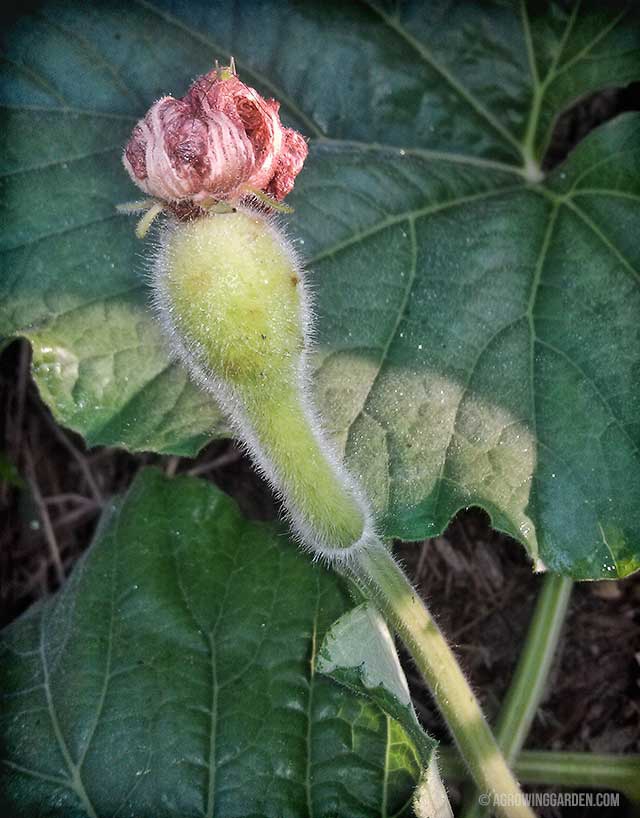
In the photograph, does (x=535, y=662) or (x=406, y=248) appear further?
(x=535, y=662)

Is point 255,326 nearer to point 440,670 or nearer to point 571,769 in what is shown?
point 440,670

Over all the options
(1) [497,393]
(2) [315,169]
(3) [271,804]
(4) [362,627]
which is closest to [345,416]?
(1) [497,393]

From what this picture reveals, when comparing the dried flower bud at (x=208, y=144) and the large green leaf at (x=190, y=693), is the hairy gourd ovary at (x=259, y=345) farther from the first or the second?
the large green leaf at (x=190, y=693)

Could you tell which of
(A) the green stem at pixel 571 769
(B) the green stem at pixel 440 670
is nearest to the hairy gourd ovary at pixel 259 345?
(B) the green stem at pixel 440 670

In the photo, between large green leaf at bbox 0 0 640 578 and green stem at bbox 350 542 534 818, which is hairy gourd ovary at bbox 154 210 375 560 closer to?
green stem at bbox 350 542 534 818

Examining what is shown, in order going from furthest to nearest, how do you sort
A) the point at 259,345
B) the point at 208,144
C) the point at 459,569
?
the point at 459,569 < the point at 259,345 < the point at 208,144

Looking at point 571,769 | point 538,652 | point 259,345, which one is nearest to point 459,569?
point 538,652

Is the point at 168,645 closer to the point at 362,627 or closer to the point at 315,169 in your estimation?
the point at 362,627
